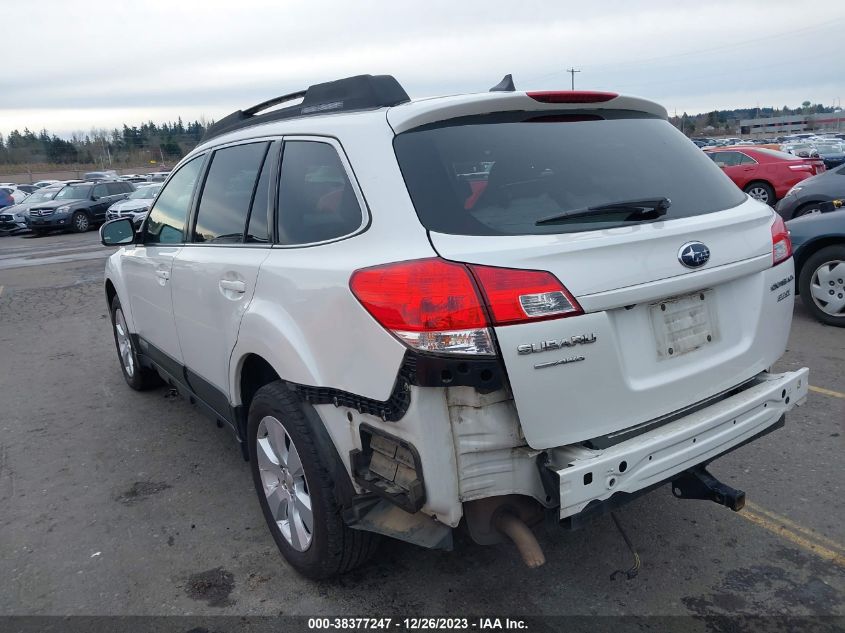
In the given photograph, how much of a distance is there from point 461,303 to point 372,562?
1.55m

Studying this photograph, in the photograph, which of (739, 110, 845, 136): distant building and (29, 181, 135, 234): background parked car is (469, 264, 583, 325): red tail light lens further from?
(739, 110, 845, 136): distant building

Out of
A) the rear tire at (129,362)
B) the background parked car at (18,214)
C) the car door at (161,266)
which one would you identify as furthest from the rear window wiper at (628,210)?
the background parked car at (18,214)

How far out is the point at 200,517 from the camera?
144 inches

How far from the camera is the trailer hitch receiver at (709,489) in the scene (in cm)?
267

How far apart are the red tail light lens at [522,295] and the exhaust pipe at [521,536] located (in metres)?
0.74

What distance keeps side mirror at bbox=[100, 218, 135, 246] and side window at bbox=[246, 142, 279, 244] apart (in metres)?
2.01

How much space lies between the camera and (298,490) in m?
2.92

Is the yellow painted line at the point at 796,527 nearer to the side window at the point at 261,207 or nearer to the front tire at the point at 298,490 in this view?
the front tire at the point at 298,490

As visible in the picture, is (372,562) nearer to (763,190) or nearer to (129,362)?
(129,362)

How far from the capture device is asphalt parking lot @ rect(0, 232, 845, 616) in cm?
285

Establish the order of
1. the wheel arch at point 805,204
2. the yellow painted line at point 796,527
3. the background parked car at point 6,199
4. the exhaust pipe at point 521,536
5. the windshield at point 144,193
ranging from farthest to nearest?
1. the background parked car at point 6,199
2. the windshield at point 144,193
3. the wheel arch at point 805,204
4. the yellow painted line at point 796,527
5. the exhaust pipe at point 521,536

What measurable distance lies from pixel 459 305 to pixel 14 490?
11.1 ft

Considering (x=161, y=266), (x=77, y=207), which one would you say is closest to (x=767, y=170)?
(x=161, y=266)

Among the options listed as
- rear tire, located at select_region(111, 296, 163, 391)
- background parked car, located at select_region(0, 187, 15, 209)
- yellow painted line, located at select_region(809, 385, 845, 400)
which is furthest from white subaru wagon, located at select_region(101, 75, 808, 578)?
background parked car, located at select_region(0, 187, 15, 209)
